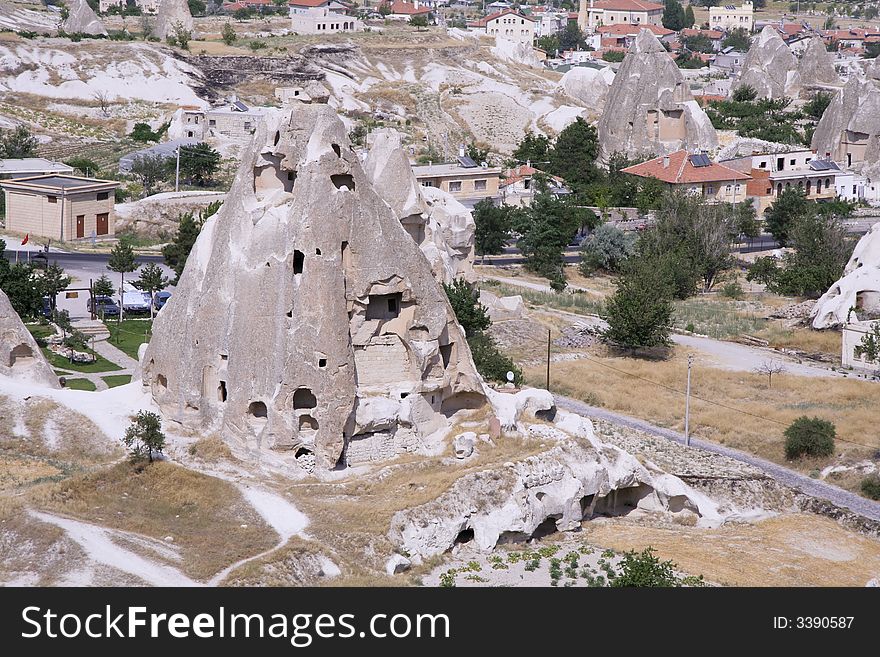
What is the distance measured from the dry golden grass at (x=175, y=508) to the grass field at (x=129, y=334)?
19829mm

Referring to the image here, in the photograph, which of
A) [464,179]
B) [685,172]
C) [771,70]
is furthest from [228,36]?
[685,172]

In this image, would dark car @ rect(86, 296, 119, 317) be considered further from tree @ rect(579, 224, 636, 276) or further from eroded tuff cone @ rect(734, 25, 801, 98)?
eroded tuff cone @ rect(734, 25, 801, 98)

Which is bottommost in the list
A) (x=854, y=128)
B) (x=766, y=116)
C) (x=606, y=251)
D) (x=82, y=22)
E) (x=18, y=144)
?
(x=606, y=251)

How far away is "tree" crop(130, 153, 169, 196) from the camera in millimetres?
102938

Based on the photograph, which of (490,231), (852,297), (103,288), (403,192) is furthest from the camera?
(490,231)

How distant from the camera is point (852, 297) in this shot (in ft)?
235

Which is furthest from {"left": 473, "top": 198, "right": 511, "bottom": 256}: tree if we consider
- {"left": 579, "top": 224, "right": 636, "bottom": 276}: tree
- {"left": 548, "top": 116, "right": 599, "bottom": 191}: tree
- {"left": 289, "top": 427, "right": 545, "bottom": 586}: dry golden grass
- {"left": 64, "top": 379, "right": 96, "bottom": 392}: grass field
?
{"left": 289, "top": 427, "right": 545, "bottom": 586}: dry golden grass

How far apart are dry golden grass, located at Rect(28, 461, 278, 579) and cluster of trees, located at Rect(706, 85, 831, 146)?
102754mm

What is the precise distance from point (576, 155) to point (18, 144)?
42.2 m

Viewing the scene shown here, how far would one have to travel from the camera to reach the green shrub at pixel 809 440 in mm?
52344

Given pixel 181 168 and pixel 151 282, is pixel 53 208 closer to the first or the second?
pixel 151 282

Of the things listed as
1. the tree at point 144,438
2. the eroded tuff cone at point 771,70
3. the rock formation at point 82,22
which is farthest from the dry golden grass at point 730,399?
the eroded tuff cone at point 771,70

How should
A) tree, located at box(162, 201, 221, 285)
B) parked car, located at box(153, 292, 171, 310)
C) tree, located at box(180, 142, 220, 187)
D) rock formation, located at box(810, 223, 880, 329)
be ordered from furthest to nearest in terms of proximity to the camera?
tree, located at box(180, 142, 220, 187), tree, located at box(162, 201, 221, 285), rock formation, located at box(810, 223, 880, 329), parked car, located at box(153, 292, 171, 310)
